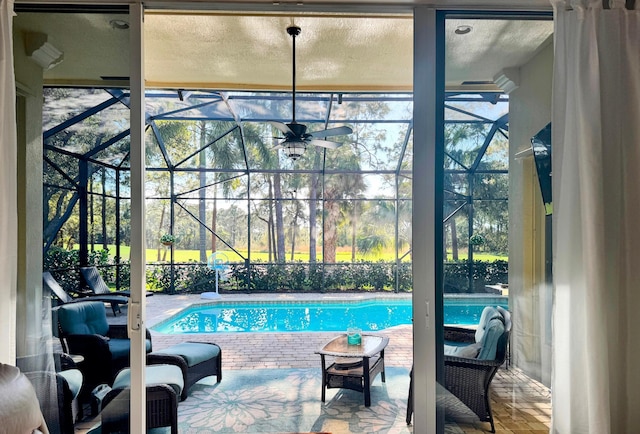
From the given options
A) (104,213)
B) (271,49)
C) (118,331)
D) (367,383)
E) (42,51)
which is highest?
(271,49)

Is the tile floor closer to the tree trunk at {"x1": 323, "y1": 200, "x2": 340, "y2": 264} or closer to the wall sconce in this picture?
the wall sconce

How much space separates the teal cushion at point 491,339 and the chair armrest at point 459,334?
0.07 metres

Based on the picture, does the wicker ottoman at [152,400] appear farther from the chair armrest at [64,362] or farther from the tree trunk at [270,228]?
the tree trunk at [270,228]

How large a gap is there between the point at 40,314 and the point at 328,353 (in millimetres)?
2330

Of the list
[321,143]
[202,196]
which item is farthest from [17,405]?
[202,196]

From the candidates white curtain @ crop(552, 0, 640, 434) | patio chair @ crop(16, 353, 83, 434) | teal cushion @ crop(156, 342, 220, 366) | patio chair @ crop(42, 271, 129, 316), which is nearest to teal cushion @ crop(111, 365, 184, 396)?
teal cushion @ crop(156, 342, 220, 366)

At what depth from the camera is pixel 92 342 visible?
7.07 feet

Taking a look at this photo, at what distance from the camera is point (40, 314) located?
2168 millimetres

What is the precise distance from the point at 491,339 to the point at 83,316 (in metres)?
2.30

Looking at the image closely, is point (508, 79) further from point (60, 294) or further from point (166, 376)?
point (166, 376)

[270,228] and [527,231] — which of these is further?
[270,228]

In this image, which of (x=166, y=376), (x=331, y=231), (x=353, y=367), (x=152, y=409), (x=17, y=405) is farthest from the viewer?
(x=331, y=231)

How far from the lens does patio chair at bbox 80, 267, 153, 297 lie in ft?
7.03

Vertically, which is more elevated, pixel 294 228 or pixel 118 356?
pixel 294 228
